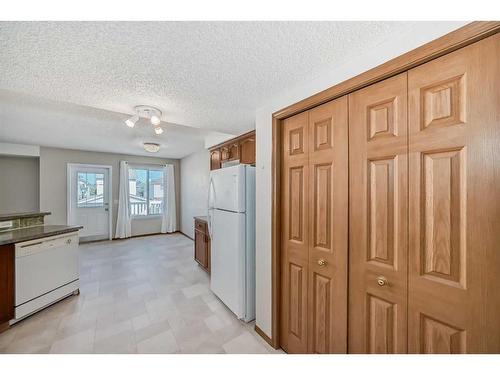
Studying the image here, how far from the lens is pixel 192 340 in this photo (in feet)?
5.91

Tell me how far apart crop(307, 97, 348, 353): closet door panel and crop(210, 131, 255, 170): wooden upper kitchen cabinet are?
4.94ft

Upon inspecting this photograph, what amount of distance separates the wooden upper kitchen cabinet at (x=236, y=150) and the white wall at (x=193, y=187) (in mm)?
984

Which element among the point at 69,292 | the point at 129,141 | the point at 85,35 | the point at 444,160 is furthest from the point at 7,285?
the point at 444,160

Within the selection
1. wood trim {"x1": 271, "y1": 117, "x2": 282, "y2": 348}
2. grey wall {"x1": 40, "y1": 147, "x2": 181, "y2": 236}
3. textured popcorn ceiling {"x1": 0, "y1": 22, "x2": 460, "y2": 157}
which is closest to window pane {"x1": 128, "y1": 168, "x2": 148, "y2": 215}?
grey wall {"x1": 40, "y1": 147, "x2": 181, "y2": 236}

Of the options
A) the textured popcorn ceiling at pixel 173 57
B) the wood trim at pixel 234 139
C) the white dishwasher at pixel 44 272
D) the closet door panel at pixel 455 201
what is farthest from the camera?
the wood trim at pixel 234 139

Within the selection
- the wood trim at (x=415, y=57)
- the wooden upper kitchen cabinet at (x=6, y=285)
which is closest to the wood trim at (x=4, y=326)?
the wooden upper kitchen cabinet at (x=6, y=285)

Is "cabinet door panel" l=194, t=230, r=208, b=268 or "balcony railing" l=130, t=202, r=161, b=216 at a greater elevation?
"balcony railing" l=130, t=202, r=161, b=216

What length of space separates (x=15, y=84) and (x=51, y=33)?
0.85 meters

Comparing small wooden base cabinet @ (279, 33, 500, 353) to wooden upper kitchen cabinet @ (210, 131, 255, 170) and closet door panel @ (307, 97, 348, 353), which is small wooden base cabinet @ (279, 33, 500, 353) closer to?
closet door panel @ (307, 97, 348, 353)

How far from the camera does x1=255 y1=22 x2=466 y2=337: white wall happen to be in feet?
3.45

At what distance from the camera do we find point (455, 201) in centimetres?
85

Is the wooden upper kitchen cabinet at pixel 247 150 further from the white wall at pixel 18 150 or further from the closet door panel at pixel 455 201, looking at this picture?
the white wall at pixel 18 150

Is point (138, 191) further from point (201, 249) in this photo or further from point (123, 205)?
point (201, 249)

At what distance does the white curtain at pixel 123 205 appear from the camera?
5387mm
